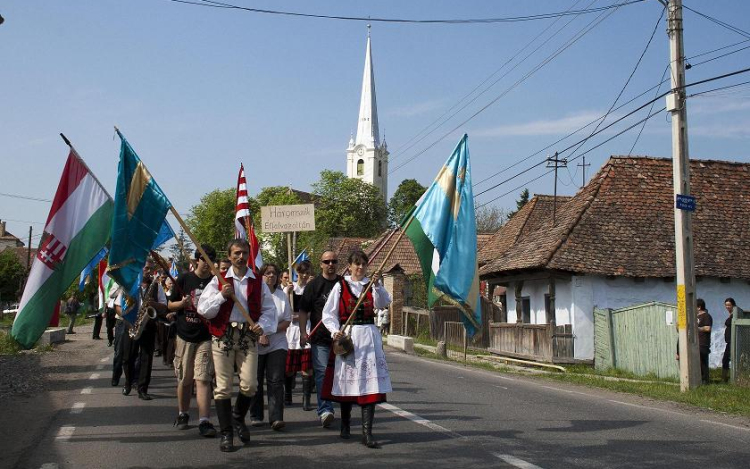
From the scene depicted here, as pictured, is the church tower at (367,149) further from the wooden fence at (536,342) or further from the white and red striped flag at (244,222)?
the white and red striped flag at (244,222)

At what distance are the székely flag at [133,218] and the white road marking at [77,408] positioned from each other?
242cm

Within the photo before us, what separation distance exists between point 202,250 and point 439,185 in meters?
2.88

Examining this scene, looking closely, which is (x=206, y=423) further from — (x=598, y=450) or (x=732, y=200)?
(x=732, y=200)

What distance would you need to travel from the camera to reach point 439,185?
9.77m

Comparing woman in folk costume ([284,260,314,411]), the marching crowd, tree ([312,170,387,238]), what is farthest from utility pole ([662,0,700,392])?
tree ([312,170,387,238])

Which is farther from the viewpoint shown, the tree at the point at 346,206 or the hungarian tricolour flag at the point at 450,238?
the tree at the point at 346,206

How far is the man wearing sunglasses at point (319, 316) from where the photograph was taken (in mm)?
9375

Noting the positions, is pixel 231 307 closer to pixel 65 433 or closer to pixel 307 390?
pixel 65 433

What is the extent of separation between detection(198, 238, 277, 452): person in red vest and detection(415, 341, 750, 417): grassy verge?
757cm

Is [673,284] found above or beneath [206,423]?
above

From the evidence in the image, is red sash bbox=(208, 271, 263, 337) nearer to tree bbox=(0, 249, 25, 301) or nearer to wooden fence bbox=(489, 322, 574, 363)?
wooden fence bbox=(489, 322, 574, 363)

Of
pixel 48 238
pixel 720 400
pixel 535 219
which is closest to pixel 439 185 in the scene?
pixel 48 238

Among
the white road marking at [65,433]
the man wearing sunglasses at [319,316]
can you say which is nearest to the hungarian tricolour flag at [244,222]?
the man wearing sunglasses at [319,316]

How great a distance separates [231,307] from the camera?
8.10 m
